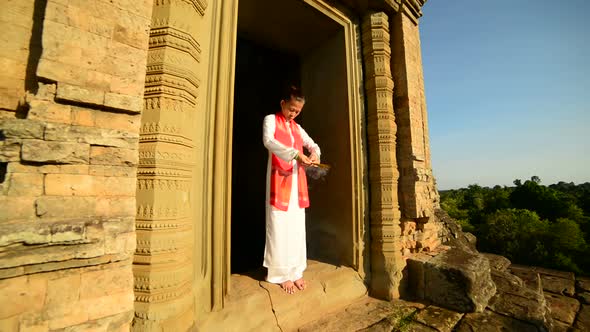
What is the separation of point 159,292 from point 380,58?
3.40 m

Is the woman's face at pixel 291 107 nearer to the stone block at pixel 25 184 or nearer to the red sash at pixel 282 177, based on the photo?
the red sash at pixel 282 177

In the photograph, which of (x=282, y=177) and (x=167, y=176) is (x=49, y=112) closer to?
(x=167, y=176)

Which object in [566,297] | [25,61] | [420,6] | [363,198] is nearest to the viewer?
[25,61]

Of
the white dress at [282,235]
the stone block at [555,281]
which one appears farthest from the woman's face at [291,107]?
the stone block at [555,281]

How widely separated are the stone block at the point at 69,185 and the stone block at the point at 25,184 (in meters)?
0.03

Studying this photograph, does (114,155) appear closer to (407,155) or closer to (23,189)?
(23,189)

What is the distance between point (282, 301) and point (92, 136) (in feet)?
6.32

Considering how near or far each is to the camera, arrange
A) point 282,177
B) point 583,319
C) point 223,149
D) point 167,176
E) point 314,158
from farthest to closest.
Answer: point 583,319, point 314,158, point 282,177, point 223,149, point 167,176

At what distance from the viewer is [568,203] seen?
2245 centimetres

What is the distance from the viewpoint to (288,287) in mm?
2438

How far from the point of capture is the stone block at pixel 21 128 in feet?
3.60

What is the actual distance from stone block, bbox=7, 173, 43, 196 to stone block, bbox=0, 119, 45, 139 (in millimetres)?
173

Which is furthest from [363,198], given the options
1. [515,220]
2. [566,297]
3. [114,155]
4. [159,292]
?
[515,220]

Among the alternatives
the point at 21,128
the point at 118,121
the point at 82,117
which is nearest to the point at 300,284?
the point at 118,121
